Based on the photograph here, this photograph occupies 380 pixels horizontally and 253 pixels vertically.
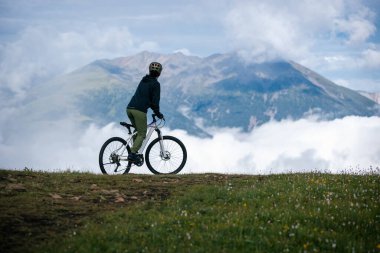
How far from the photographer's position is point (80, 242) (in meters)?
9.49

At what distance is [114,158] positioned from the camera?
57.8 ft

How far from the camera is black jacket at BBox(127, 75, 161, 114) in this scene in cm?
1744

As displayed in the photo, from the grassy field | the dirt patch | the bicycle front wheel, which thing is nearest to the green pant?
the bicycle front wheel

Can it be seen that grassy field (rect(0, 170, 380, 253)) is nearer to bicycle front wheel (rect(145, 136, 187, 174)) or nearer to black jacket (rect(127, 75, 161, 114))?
bicycle front wheel (rect(145, 136, 187, 174))

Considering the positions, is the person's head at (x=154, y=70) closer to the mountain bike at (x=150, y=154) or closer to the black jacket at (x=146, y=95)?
the black jacket at (x=146, y=95)

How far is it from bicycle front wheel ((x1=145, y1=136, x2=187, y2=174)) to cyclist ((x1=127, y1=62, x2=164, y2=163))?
34.8 inches

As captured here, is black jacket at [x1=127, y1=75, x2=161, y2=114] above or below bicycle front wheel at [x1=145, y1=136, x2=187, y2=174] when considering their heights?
above

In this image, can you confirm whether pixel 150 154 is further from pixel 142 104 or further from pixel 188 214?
pixel 188 214

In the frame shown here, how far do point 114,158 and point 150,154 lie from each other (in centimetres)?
164

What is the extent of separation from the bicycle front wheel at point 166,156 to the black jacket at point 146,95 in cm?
184

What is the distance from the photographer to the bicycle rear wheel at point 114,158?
17.6 m

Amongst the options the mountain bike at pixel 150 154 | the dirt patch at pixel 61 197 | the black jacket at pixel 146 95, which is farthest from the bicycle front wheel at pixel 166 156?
the black jacket at pixel 146 95

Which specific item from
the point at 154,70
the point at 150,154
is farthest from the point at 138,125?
the point at 154,70

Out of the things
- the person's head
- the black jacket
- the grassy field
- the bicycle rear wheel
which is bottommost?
the grassy field
